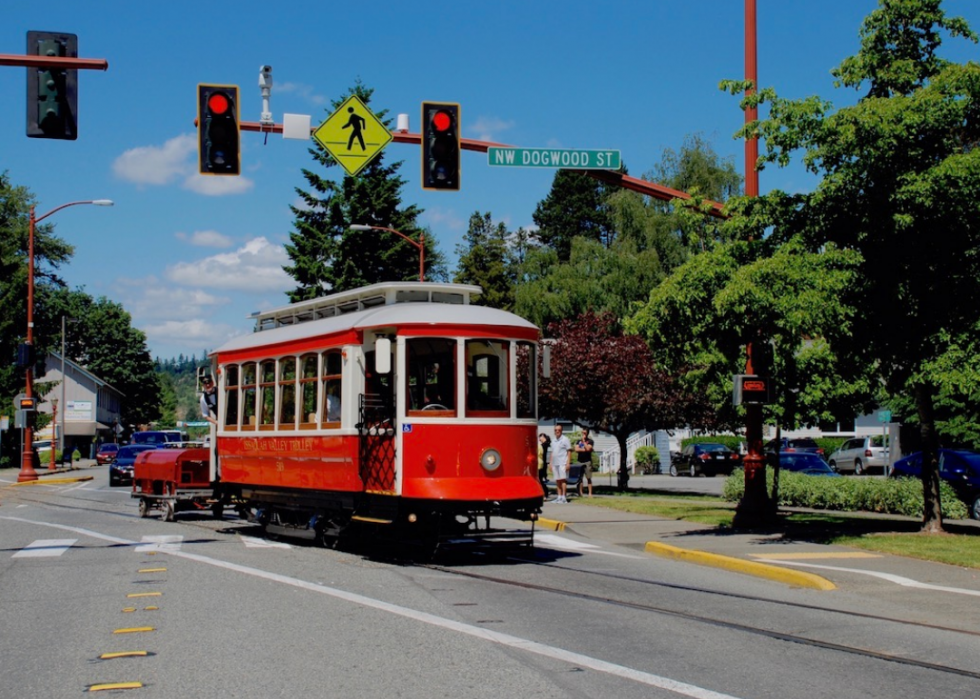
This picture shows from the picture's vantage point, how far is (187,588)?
40.4ft

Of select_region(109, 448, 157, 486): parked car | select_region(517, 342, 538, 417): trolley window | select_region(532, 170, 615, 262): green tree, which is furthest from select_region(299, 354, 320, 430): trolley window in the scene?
select_region(532, 170, 615, 262): green tree

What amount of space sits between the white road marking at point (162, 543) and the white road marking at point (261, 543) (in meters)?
1.01

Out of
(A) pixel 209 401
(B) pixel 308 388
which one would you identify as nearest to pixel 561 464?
(A) pixel 209 401

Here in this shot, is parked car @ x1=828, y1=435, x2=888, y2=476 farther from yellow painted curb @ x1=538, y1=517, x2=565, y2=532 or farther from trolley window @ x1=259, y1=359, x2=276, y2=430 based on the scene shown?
trolley window @ x1=259, y1=359, x2=276, y2=430

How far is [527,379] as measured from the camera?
1586 cm

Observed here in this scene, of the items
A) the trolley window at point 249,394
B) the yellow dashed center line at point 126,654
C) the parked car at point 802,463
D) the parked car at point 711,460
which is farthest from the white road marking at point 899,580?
the parked car at point 711,460

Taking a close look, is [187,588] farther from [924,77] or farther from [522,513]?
[924,77]

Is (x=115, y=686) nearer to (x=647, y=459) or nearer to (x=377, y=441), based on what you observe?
(x=377, y=441)

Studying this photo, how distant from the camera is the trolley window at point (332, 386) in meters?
15.7

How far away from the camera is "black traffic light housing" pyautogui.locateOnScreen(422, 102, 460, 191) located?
624 inches

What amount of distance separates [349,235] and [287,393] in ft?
132

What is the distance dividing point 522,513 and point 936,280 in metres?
6.75

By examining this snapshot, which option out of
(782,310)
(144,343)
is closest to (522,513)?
(782,310)

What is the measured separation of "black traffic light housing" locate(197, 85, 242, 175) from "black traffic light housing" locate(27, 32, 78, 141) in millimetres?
2133
